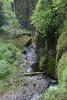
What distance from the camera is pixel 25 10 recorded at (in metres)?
33.2

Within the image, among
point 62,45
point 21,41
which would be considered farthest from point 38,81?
point 21,41

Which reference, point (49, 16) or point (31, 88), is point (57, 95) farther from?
point (49, 16)

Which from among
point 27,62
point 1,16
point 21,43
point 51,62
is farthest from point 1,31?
point 51,62

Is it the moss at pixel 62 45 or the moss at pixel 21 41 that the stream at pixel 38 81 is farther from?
the moss at pixel 21 41

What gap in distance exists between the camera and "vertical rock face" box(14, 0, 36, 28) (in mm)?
32750

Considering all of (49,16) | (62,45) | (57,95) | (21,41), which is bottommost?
(21,41)

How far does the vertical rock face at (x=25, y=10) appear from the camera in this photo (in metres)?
32.8

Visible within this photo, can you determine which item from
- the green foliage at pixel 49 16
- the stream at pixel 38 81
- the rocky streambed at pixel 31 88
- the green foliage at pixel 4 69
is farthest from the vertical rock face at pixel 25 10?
the rocky streambed at pixel 31 88

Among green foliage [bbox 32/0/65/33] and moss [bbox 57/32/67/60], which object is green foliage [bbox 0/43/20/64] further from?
moss [bbox 57/32/67/60]

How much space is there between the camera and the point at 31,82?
12469 mm

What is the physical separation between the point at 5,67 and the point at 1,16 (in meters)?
11.1

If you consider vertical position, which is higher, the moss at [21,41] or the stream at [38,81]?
the moss at [21,41]

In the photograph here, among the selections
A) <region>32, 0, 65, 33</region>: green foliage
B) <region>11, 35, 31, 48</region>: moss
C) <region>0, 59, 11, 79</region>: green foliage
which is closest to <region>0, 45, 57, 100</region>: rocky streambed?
<region>0, 59, 11, 79</region>: green foliage

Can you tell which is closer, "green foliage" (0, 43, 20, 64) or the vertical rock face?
"green foliage" (0, 43, 20, 64)
